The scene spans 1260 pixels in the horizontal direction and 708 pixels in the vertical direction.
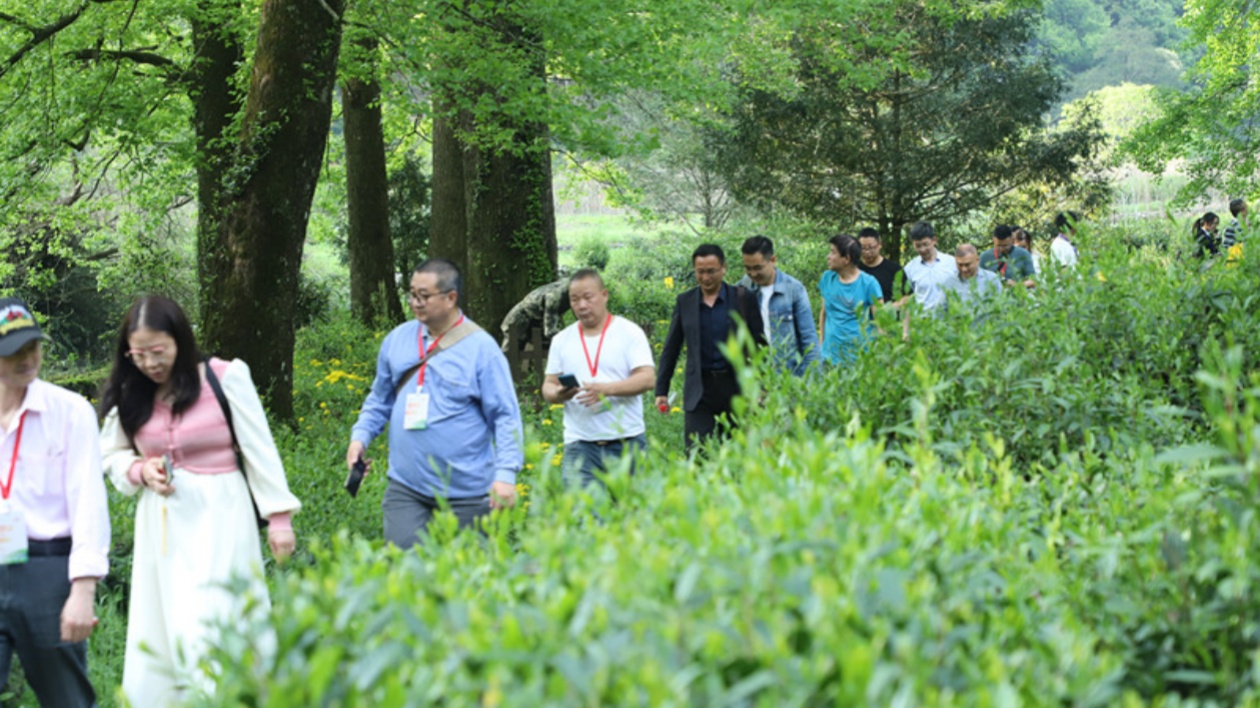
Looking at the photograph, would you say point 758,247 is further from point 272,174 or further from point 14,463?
point 14,463

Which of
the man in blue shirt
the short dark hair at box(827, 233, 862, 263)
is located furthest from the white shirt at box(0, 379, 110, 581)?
the short dark hair at box(827, 233, 862, 263)

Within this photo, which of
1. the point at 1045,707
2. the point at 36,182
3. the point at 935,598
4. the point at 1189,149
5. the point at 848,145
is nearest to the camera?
the point at 1045,707

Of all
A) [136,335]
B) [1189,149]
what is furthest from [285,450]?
[1189,149]

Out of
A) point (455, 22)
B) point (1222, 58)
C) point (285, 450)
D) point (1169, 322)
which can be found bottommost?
point (285, 450)

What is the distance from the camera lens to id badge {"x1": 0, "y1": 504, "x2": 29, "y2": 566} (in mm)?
4906

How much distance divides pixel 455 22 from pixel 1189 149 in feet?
65.1

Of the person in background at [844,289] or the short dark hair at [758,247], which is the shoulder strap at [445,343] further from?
the person in background at [844,289]

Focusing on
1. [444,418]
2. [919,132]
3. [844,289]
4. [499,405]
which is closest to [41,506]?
[444,418]

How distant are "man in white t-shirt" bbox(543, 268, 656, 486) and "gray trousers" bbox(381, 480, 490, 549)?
1070 mm

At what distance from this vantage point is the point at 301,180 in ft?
38.2

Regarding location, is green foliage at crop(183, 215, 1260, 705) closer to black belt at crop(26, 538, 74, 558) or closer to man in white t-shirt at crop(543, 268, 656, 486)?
black belt at crop(26, 538, 74, 558)

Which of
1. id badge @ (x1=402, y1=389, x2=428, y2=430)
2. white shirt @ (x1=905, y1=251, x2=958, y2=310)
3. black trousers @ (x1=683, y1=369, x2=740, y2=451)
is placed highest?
white shirt @ (x1=905, y1=251, x2=958, y2=310)

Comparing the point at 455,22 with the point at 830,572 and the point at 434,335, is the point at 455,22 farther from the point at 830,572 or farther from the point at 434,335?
the point at 830,572

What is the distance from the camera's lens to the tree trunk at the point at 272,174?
37.2 ft
